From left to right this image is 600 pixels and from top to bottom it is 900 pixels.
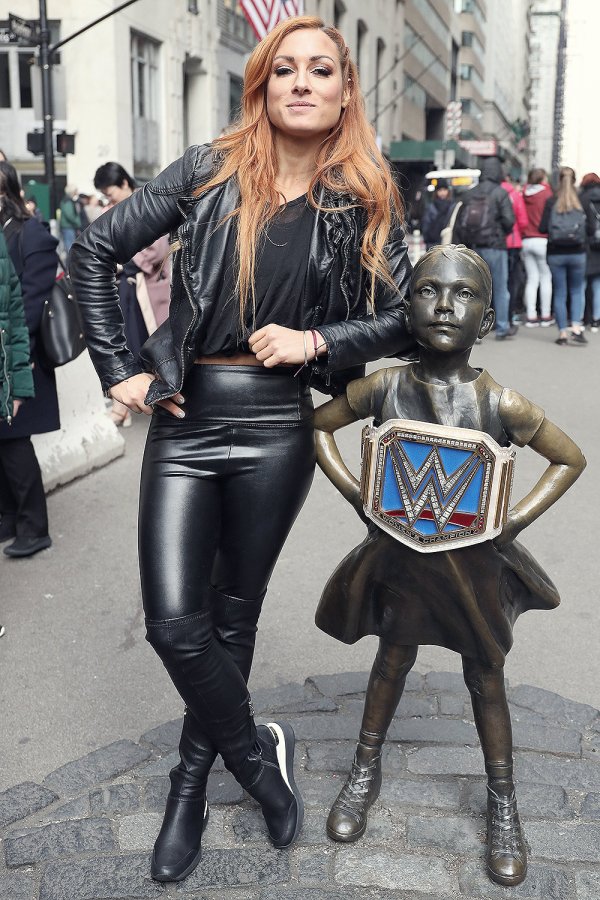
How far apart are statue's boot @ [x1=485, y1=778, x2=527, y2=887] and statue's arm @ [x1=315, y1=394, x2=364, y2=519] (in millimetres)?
874

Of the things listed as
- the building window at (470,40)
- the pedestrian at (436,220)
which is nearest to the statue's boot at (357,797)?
the pedestrian at (436,220)

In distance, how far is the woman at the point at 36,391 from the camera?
5.48 m

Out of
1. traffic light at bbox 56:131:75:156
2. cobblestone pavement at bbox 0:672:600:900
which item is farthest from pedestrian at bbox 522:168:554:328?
cobblestone pavement at bbox 0:672:600:900

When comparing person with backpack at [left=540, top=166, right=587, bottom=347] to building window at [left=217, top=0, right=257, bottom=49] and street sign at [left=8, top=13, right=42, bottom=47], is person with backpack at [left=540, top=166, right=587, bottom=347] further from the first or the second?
building window at [left=217, top=0, right=257, bottom=49]

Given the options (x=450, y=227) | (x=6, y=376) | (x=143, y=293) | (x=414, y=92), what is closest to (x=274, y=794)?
(x=6, y=376)

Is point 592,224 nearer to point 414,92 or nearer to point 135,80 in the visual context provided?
point 135,80

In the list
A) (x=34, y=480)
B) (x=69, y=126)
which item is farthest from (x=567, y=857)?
(x=69, y=126)

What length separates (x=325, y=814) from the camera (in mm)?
3035

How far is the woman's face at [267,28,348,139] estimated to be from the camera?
2629 millimetres

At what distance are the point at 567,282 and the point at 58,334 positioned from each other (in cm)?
901

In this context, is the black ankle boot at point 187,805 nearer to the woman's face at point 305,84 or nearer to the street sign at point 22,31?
the woman's face at point 305,84

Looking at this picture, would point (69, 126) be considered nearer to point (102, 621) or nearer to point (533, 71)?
point (102, 621)

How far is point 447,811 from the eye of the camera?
3.05m

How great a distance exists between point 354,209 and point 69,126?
25.0 meters
